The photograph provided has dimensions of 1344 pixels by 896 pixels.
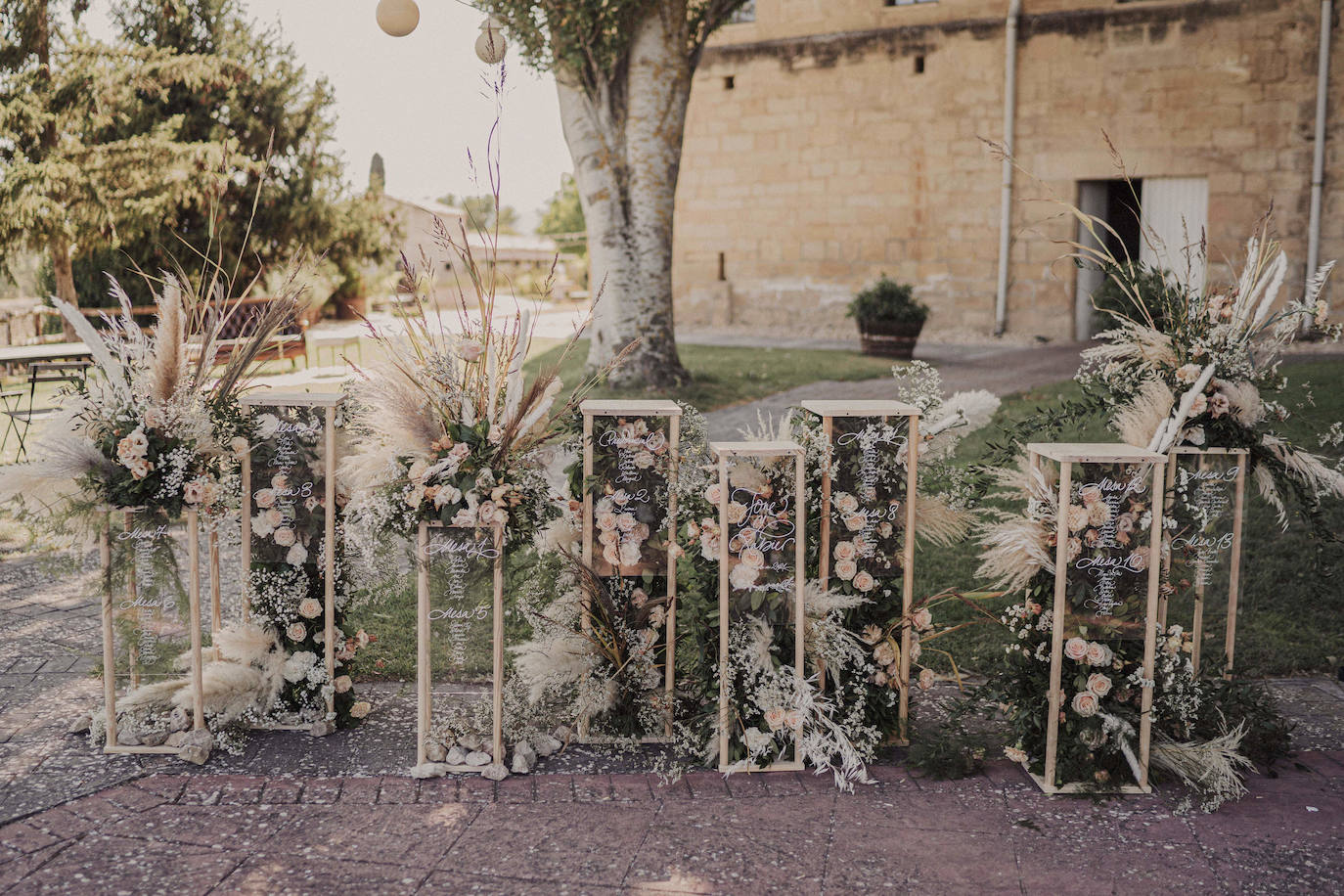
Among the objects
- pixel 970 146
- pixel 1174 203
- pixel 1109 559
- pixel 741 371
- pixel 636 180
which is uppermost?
pixel 970 146

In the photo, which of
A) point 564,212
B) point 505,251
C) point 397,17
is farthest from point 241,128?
point 564,212

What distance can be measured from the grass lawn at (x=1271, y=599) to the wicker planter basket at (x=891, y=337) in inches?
273

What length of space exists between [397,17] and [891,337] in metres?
8.71

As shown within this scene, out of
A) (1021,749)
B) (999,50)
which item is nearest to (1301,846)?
(1021,749)

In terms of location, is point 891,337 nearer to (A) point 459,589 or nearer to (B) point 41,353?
(B) point 41,353

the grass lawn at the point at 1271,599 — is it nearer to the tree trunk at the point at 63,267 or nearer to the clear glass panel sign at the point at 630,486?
the clear glass panel sign at the point at 630,486

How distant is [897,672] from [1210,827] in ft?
3.34

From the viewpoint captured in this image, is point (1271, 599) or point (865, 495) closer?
point (865, 495)

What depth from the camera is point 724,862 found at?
3059 millimetres

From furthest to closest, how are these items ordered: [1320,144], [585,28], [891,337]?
[1320,144], [891,337], [585,28]

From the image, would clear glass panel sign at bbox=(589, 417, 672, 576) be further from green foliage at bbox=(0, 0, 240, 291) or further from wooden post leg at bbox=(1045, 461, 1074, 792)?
green foliage at bbox=(0, 0, 240, 291)

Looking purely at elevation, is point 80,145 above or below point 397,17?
above

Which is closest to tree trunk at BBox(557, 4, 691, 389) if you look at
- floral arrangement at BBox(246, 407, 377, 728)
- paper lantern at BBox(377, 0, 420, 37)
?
paper lantern at BBox(377, 0, 420, 37)

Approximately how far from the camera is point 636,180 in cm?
1056
